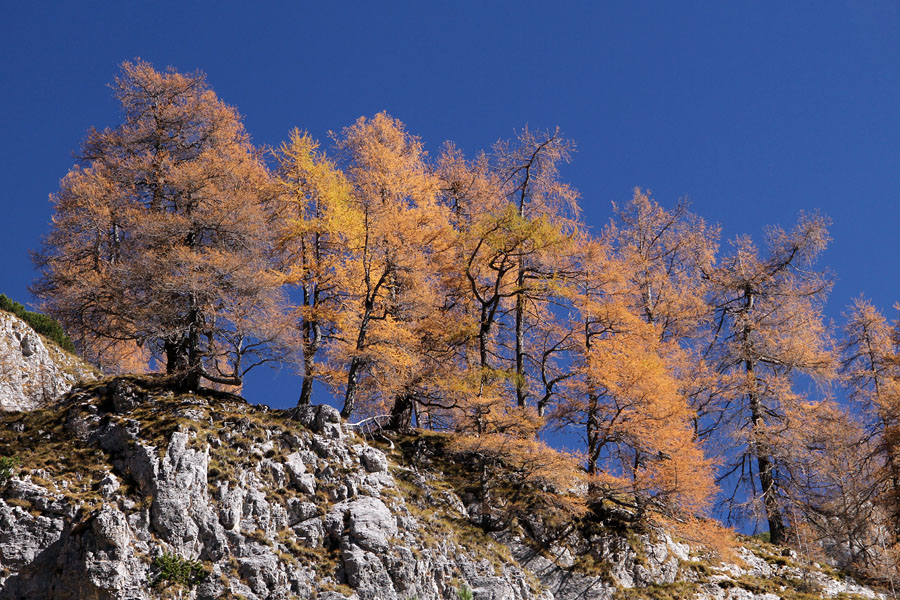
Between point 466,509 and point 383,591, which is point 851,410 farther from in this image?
point 383,591

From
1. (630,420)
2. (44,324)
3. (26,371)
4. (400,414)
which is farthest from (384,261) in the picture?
(44,324)

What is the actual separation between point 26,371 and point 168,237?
16.1ft

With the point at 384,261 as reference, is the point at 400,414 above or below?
below

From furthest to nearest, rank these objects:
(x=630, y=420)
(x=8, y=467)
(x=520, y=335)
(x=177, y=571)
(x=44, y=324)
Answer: (x=44, y=324), (x=520, y=335), (x=630, y=420), (x=8, y=467), (x=177, y=571)

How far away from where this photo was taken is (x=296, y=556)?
51.9 ft

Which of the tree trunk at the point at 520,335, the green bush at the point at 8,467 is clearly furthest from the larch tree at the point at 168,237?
the tree trunk at the point at 520,335

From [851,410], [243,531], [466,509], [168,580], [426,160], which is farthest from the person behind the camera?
[426,160]

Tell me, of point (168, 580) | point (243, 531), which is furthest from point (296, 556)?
point (168, 580)

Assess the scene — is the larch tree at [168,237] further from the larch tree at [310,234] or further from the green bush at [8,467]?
the green bush at [8,467]

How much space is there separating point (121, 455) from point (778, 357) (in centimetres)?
2030

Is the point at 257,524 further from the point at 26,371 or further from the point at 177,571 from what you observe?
the point at 26,371

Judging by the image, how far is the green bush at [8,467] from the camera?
1521 cm

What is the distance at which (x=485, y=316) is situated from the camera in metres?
23.7

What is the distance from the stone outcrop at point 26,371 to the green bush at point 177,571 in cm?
694
